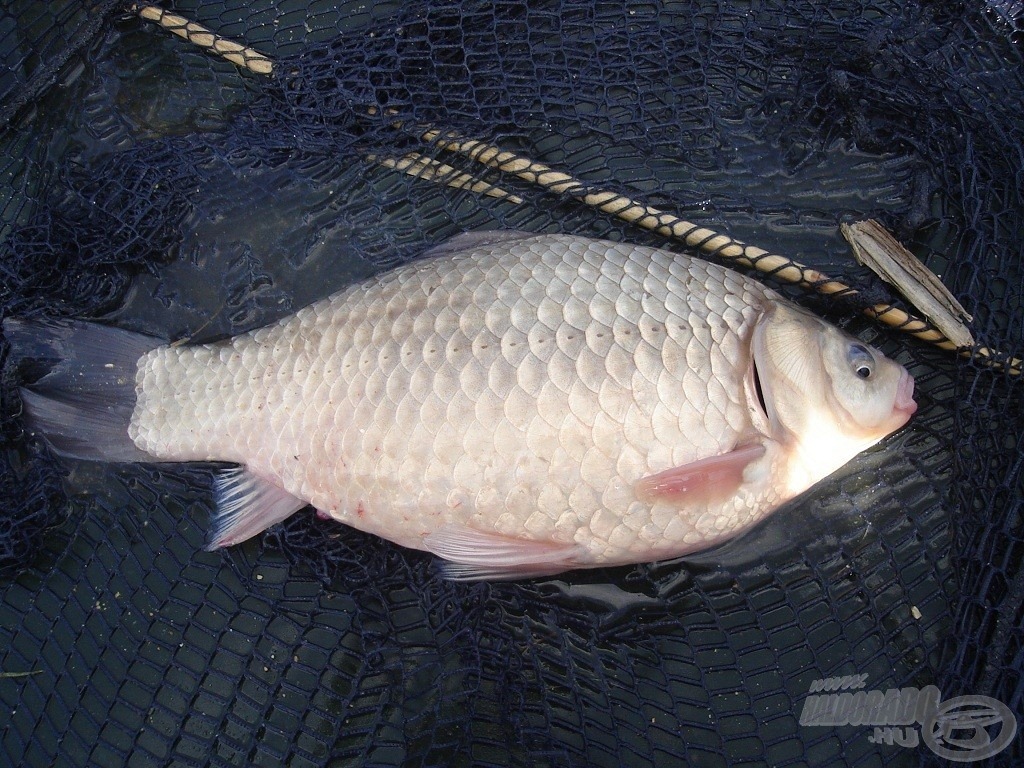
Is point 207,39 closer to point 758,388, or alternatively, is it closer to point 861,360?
point 758,388

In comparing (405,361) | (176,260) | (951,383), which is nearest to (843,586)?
(951,383)

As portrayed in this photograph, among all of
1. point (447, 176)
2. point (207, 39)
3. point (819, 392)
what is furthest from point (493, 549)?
point (207, 39)

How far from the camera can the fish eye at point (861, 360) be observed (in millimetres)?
1644

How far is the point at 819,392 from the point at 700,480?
0.38 meters

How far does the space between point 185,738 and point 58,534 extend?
666 millimetres

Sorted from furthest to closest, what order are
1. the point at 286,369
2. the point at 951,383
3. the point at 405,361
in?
the point at 951,383 < the point at 286,369 < the point at 405,361

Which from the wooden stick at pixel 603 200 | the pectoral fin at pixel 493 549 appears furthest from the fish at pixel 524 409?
the wooden stick at pixel 603 200

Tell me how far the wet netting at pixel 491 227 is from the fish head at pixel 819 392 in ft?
0.97

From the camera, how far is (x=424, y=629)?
1858 millimetres

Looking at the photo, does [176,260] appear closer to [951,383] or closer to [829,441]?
[829,441]

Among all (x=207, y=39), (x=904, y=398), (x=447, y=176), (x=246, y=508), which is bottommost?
(x=246, y=508)

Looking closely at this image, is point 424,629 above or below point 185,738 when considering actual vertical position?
above

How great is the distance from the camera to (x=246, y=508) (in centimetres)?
178

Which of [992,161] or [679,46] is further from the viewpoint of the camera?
[679,46]
